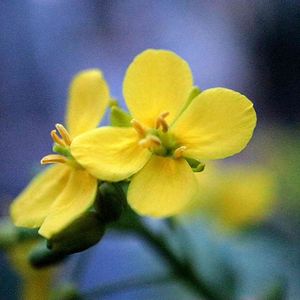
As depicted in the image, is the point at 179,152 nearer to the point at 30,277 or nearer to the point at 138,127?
the point at 138,127

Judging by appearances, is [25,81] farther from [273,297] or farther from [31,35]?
[273,297]

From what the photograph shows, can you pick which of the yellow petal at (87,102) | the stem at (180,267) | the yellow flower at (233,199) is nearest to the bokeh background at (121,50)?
the yellow flower at (233,199)

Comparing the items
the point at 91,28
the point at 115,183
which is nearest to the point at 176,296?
the point at 115,183

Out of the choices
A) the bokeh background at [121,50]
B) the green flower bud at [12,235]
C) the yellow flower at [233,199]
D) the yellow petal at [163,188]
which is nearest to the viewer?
the yellow petal at [163,188]

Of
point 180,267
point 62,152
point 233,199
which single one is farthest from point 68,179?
point 233,199

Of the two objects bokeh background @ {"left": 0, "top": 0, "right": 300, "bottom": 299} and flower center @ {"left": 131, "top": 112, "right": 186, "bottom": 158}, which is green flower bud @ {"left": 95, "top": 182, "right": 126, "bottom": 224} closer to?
flower center @ {"left": 131, "top": 112, "right": 186, "bottom": 158}

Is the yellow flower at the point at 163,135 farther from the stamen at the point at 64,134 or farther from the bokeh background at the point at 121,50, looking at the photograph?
the bokeh background at the point at 121,50

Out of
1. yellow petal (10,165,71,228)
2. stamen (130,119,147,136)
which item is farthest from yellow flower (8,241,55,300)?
stamen (130,119,147,136)
